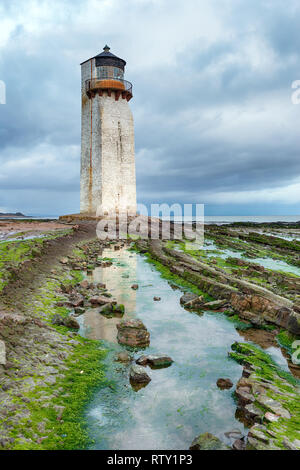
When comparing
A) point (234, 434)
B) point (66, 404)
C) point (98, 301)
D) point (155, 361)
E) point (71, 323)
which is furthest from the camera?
point (98, 301)

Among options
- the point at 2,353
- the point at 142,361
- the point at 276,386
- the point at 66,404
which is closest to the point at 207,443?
the point at 276,386

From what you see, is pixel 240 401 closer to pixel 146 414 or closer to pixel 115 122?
pixel 146 414

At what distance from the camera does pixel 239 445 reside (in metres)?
3.47

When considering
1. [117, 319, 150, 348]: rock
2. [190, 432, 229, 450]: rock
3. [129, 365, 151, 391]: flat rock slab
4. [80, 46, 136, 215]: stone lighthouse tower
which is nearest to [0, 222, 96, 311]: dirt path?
[117, 319, 150, 348]: rock

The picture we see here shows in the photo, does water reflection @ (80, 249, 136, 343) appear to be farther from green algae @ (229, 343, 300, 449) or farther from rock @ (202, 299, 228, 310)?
green algae @ (229, 343, 300, 449)

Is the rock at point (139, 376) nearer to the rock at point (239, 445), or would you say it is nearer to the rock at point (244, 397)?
the rock at point (244, 397)

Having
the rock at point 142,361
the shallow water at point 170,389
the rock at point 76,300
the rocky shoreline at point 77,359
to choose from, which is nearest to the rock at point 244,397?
the rocky shoreline at point 77,359

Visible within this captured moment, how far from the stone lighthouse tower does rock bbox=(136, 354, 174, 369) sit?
3200 cm

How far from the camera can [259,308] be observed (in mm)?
8297

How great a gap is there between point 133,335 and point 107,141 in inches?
1326

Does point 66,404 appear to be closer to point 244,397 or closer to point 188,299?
point 244,397

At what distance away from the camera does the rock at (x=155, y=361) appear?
217 inches
